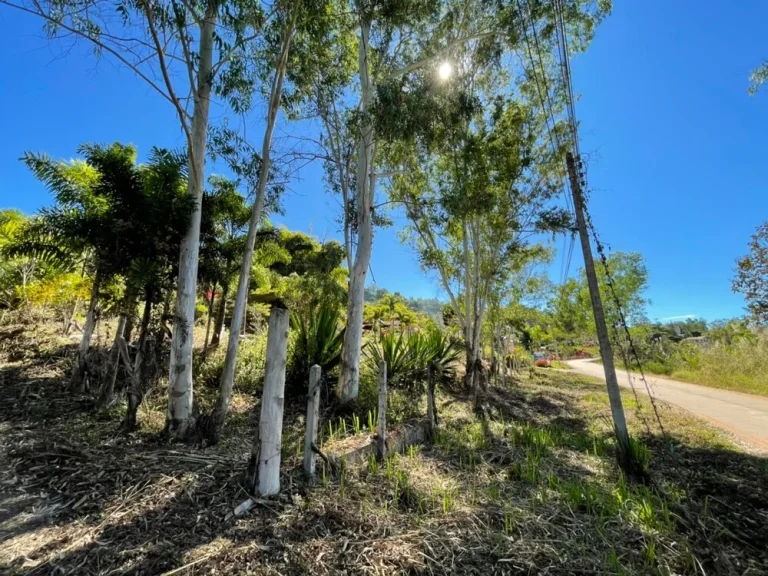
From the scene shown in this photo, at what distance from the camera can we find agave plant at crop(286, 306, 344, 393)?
651cm

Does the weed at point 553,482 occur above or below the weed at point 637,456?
below

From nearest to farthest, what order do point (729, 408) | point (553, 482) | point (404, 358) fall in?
point (553, 482), point (404, 358), point (729, 408)

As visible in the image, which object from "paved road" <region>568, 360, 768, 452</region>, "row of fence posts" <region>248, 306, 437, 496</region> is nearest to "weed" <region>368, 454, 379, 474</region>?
"row of fence posts" <region>248, 306, 437, 496</region>

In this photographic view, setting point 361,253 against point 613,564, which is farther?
point 361,253

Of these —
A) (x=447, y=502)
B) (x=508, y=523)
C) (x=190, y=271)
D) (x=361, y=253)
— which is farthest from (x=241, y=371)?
(x=508, y=523)

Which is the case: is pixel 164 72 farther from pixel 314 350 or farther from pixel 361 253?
pixel 314 350

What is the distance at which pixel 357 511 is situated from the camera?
283 centimetres

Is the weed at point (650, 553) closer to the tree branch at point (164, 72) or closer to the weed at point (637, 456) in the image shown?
the weed at point (637, 456)

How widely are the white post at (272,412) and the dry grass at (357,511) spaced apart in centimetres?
21

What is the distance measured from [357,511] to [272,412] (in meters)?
1.03

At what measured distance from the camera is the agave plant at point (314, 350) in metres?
6.51

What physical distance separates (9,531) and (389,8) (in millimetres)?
7678

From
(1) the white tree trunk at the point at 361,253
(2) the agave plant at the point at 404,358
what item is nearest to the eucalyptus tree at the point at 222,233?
(1) the white tree trunk at the point at 361,253

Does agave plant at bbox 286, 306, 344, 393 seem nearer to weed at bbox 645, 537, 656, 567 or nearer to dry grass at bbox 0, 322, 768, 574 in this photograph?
dry grass at bbox 0, 322, 768, 574
